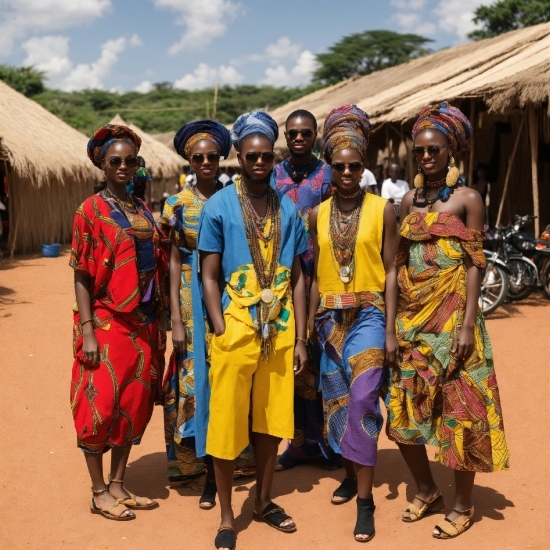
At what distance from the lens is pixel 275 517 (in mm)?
3521

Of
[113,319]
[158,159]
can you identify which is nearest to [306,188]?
[113,319]

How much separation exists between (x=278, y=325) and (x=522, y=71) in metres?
7.15

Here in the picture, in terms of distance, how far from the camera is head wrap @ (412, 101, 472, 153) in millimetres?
3436

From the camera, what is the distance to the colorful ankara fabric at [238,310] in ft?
10.7

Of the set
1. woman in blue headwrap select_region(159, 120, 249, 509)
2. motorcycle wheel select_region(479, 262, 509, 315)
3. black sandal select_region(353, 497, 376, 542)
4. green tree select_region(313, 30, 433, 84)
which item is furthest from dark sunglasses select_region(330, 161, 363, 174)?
green tree select_region(313, 30, 433, 84)

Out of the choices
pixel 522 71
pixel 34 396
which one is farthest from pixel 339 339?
pixel 522 71

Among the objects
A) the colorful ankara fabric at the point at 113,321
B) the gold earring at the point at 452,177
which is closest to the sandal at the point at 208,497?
the colorful ankara fabric at the point at 113,321

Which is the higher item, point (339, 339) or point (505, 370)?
point (339, 339)

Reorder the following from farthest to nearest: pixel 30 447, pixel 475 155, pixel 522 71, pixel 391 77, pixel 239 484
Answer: pixel 391 77, pixel 475 155, pixel 522 71, pixel 30 447, pixel 239 484

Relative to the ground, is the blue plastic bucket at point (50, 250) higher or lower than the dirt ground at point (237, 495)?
higher

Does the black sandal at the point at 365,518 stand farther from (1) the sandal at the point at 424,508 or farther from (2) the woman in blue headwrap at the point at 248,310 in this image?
(2) the woman in blue headwrap at the point at 248,310

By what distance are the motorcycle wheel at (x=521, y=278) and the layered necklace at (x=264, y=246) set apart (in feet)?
21.3

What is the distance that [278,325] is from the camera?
11.0 ft

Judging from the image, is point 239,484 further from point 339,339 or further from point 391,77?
point 391,77
